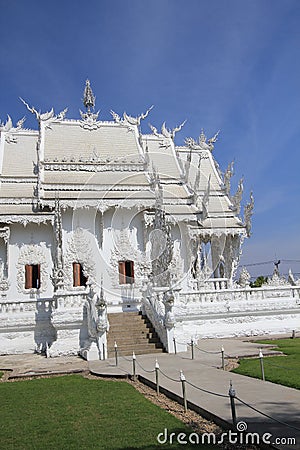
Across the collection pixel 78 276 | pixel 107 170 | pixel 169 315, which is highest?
pixel 107 170

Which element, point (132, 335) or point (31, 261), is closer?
point (132, 335)

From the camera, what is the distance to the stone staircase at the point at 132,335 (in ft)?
42.1

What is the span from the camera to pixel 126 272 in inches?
830

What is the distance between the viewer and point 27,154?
2370cm

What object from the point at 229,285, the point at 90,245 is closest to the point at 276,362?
the point at 229,285

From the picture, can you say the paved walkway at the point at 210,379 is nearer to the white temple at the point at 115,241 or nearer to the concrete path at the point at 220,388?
the concrete path at the point at 220,388

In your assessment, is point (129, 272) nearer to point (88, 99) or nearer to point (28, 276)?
point (28, 276)

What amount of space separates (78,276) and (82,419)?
14.6m

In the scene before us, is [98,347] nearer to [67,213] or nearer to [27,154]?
[67,213]

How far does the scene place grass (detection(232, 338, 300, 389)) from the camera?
758cm

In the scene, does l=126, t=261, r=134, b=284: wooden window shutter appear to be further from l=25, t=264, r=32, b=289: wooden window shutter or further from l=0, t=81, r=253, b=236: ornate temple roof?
l=25, t=264, r=32, b=289: wooden window shutter

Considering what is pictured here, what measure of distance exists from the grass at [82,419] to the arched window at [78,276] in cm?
1174

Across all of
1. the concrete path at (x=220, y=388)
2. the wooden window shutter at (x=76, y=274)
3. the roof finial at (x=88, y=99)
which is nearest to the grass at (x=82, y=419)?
the concrete path at (x=220, y=388)

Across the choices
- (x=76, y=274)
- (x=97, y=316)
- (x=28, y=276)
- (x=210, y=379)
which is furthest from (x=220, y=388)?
(x=28, y=276)
